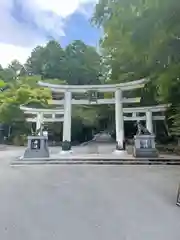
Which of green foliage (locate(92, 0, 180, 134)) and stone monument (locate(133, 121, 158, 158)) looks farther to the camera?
stone monument (locate(133, 121, 158, 158))

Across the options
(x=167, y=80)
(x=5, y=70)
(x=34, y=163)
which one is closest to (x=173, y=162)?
(x=167, y=80)

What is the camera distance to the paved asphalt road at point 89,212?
3557 mm

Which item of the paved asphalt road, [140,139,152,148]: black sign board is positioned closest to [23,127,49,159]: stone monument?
[140,139,152,148]: black sign board

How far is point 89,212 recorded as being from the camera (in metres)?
4.63

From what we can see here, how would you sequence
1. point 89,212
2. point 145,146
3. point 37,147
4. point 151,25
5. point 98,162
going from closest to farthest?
point 89,212 < point 151,25 < point 98,162 < point 145,146 < point 37,147

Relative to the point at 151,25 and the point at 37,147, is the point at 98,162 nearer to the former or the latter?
the point at 37,147

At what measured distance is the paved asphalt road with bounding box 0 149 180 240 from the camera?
11.7 feet

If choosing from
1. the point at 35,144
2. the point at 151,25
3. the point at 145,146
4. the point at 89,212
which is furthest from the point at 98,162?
the point at 89,212

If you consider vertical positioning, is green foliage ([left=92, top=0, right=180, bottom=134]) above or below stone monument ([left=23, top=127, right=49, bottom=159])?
above

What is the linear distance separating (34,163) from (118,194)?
7513 mm

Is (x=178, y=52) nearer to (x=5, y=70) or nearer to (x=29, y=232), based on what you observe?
(x=29, y=232)

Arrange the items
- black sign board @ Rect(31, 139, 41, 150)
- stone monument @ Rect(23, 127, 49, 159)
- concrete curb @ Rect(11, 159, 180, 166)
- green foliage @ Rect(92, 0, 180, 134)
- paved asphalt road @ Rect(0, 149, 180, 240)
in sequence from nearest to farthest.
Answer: paved asphalt road @ Rect(0, 149, 180, 240), green foliage @ Rect(92, 0, 180, 134), concrete curb @ Rect(11, 159, 180, 166), stone monument @ Rect(23, 127, 49, 159), black sign board @ Rect(31, 139, 41, 150)

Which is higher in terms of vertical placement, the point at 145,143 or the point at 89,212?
the point at 145,143

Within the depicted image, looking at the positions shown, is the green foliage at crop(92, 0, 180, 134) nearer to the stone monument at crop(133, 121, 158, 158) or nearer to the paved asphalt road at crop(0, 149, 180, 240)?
the paved asphalt road at crop(0, 149, 180, 240)
